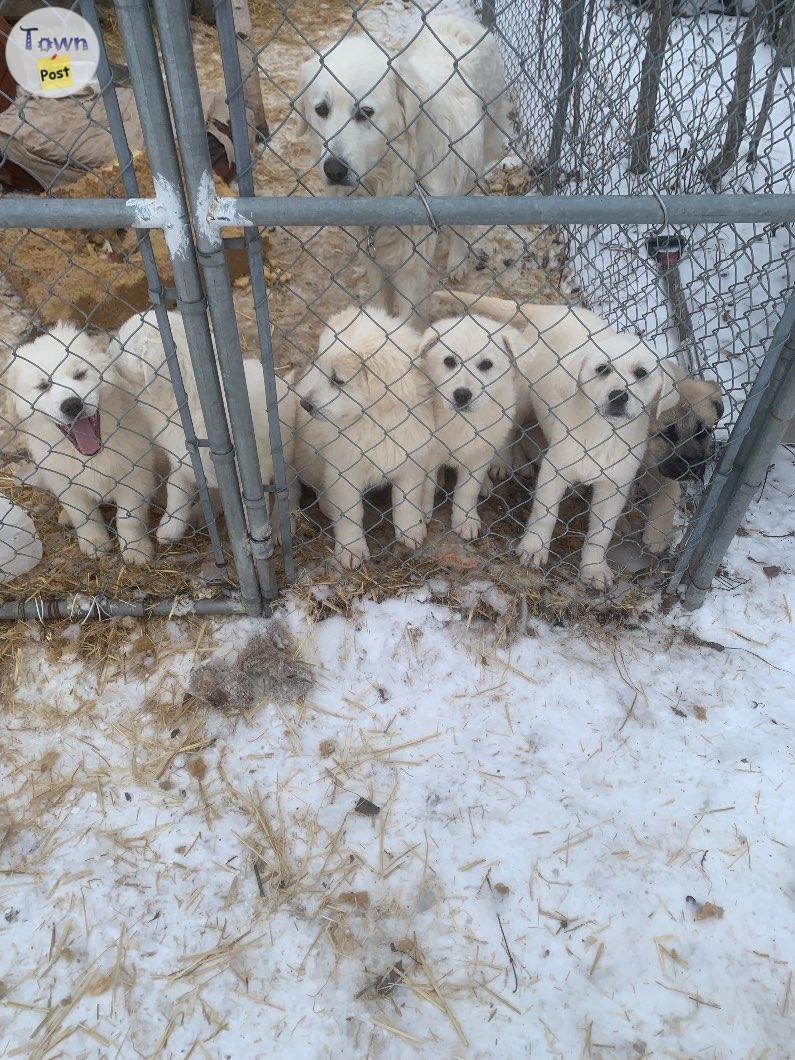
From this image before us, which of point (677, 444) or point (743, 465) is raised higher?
point (743, 465)

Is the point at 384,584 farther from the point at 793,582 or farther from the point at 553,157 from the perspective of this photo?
the point at 553,157

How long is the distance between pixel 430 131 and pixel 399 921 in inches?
126

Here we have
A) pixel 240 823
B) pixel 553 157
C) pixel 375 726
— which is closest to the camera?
pixel 240 823

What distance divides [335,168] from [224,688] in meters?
2.00

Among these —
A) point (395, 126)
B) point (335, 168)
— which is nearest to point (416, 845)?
point (335, 168)

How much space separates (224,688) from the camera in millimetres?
2447

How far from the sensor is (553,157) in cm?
493

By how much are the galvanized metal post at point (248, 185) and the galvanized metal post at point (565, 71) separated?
2230 millimetres

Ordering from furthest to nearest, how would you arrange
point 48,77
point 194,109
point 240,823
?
point 240,823
point 48,77
point 194,109

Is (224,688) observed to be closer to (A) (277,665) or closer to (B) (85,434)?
(A) (277,665)

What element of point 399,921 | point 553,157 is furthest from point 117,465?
point 553,157

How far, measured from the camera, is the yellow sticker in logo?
1.71m

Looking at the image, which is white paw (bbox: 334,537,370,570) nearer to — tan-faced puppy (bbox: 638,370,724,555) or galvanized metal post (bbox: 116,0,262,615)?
galvanized metal post (bbox: 116,0,262,615)

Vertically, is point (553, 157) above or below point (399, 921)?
above
